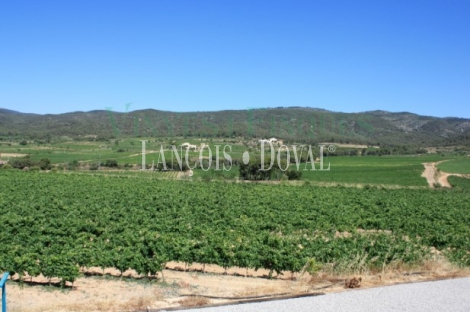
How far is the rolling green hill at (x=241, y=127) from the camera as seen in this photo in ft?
389

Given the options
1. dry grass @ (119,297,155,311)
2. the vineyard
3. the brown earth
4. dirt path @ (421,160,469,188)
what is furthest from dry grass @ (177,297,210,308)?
dirt path @ (421,160,469,188)

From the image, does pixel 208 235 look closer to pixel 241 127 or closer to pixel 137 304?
pixel 137 304

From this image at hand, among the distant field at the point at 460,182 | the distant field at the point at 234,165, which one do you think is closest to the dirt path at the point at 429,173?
the distant field at the point at 234,165

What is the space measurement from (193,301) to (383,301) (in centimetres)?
374

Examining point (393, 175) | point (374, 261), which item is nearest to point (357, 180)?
point (393, 175)

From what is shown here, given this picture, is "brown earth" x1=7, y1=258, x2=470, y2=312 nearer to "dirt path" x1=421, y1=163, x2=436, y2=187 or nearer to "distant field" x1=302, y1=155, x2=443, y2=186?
"distant field" x1=302, y1=155, x2=443, y2=186

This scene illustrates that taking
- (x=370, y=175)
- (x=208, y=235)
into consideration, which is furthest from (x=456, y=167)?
(x=208, y=235)

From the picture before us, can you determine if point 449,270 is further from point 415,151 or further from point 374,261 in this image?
point 415,151

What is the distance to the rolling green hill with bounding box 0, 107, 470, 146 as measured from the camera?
118625 millimetres

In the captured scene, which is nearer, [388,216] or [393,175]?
[388,216]

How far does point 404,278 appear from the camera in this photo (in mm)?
10531

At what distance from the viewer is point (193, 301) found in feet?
27.3

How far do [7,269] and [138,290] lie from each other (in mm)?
3457

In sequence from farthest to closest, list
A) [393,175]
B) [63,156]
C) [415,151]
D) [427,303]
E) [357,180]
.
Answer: [415,151]
[63,156]
[393,175]
[357,180]
[427,303]
